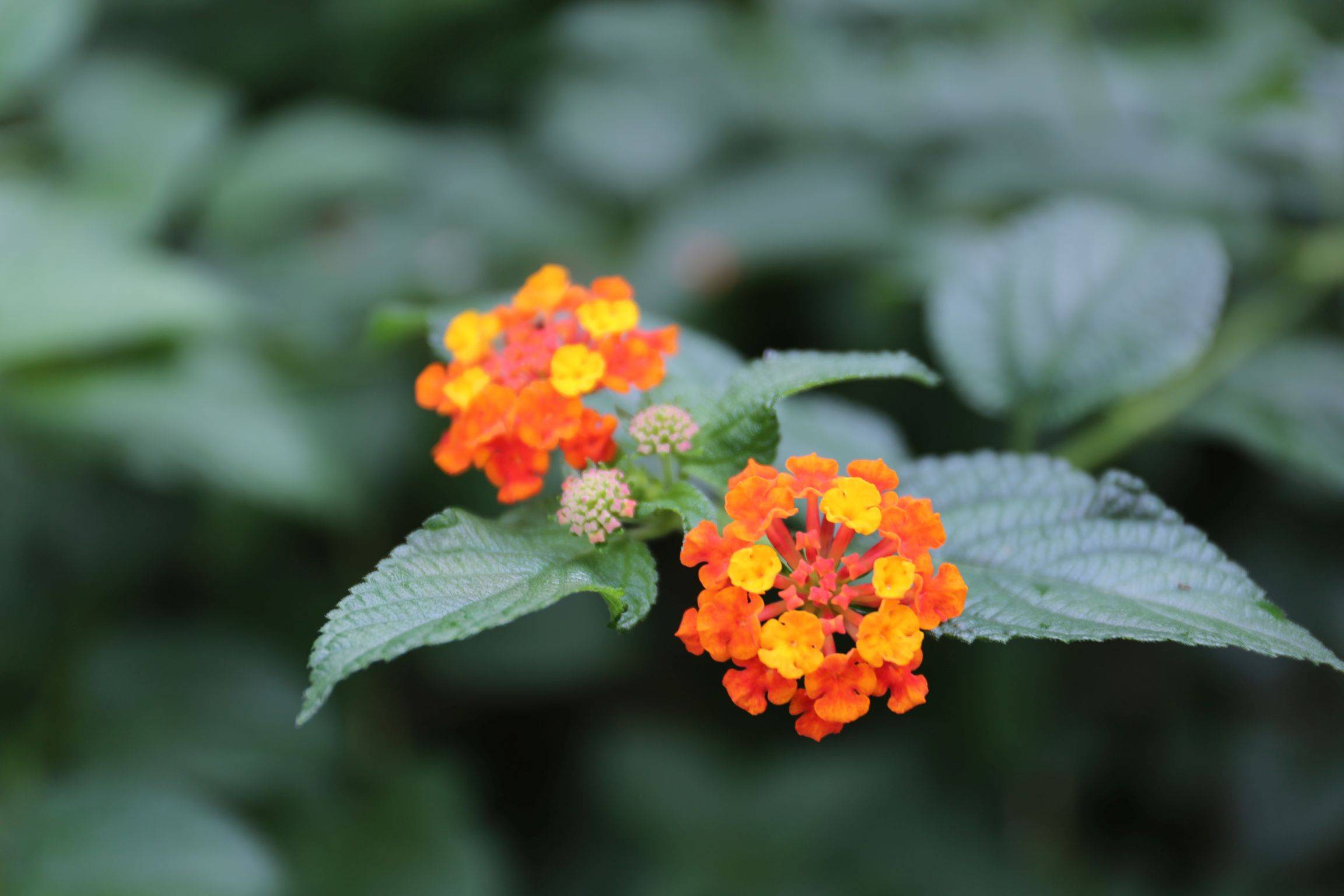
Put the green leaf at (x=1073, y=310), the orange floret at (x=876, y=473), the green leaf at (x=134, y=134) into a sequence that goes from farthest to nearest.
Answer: the green leaf at (x=134, y=134) → the green leaf at (x=1073, y=310) → the orange floret at (x=876, y=473)

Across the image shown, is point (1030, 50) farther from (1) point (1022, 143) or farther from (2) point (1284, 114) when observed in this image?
(2) point (1284, 114)

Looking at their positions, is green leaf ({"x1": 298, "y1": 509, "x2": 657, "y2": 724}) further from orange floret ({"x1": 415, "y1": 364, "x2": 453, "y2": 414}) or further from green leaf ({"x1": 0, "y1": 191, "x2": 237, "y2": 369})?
green leaf ({"x1": 0, "y1": 191, "x2": 237, "y2": 369})

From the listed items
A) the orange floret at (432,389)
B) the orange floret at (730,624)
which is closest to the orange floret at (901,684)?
the orange floret at (730,624)

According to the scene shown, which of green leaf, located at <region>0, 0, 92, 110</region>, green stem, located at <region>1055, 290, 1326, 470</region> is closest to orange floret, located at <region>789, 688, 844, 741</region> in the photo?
green stem, located at <region>1055, 290, 1326, 470</region>

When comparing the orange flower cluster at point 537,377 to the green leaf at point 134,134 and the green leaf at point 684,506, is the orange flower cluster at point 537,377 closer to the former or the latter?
the green leaf at point 684,506

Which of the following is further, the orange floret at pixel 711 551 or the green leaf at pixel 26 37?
the green leaf at pixel 26 37

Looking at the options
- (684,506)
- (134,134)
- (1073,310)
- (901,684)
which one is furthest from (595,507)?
(134,134)

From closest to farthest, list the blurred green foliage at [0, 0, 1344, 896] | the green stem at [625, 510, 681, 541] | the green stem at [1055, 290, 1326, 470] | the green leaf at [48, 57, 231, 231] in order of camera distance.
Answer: the green stem at [625, 510, 681, 541], the green stem at [1055, 290, 1326, 470], the blurred green foliage at [0, 0, 1344, 896], the green leaf at [48, 57, 231, 231]
